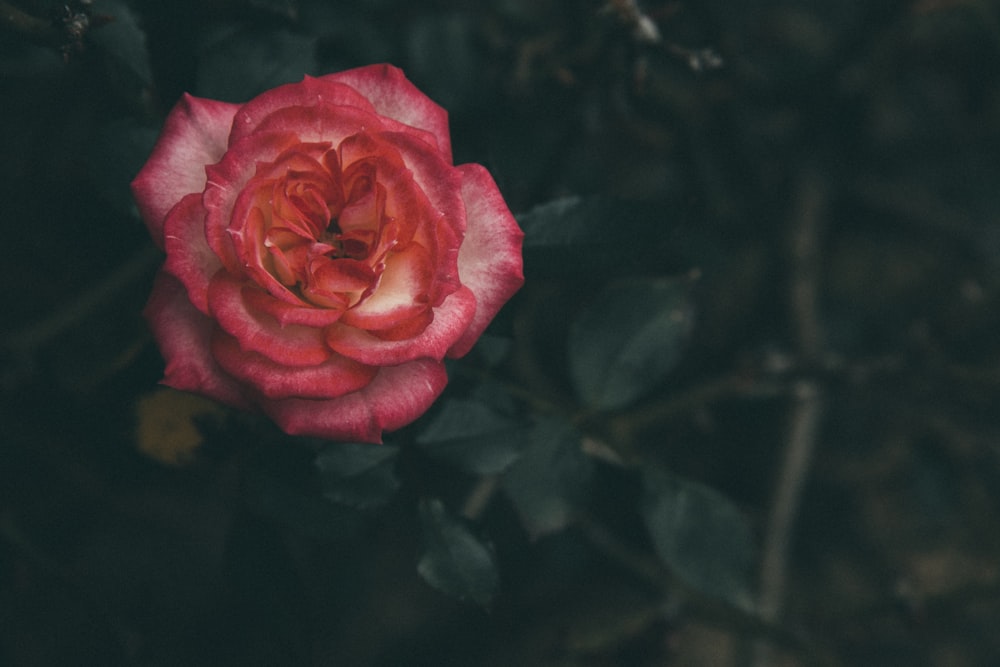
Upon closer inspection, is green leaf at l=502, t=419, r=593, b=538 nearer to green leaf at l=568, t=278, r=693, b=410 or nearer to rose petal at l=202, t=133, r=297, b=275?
green leaf at l=568, t=278, r=693, b=410

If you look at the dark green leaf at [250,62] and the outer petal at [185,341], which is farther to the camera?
the dark green leaf at [250,62]

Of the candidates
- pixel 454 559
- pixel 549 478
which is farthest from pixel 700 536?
pixel 454 559

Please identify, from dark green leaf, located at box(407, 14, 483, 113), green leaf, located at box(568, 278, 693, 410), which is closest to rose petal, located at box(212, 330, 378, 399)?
green leaf, located at box(568, 278, 693, 410)

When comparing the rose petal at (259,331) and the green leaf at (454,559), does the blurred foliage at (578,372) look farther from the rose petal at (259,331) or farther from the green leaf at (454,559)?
the rose petal at (259,331)

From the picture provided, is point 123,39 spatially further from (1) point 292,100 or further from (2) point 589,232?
(2) point 589,232

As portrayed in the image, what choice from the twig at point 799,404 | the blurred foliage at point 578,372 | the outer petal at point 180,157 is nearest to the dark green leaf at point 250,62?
the blurred foliage at point 578,372

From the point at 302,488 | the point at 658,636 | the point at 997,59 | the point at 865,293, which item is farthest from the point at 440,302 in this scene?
the point at 997,59
